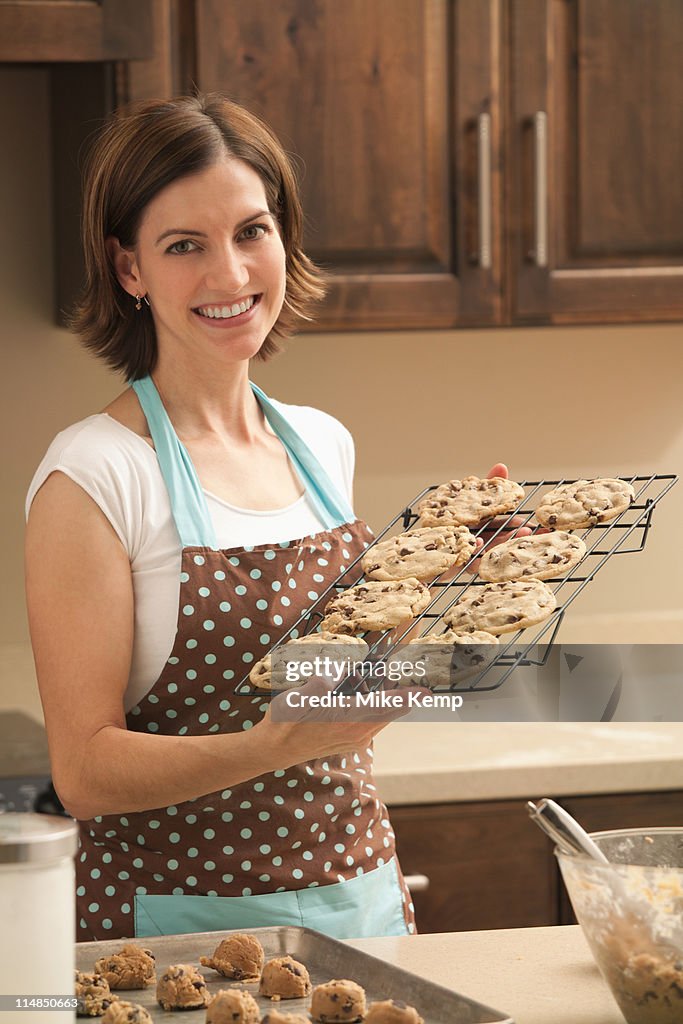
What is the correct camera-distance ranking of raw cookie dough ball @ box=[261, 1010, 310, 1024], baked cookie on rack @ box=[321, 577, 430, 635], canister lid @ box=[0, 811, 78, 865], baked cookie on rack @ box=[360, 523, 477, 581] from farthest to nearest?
baked cookie on rack @ box=[360, 523, 477, 581] < baked cookie on rack @ box=[321, 577, 430, 635] < raw cookie dough ball @ box=[261, 1010, 310, 1024] < canister lid @ box=[0, 811, 78, 865]

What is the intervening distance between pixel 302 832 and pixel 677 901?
0.65m

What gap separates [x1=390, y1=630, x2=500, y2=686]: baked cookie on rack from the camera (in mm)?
1146

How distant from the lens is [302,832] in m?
1.55

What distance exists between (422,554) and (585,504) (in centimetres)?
19

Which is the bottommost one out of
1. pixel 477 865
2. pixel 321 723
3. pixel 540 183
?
pixel 477 865

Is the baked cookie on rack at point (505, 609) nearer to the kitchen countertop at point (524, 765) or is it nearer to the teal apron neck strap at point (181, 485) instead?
the teal apron neck strap at point (181, 485)

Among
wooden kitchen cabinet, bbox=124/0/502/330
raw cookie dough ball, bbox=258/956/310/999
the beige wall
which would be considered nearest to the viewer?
raw cookie dough ball, bbox=258/956/310/999

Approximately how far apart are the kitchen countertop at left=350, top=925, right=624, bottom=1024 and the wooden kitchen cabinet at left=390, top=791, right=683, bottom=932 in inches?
33.6

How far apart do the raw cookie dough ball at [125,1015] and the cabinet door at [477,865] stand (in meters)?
1.15

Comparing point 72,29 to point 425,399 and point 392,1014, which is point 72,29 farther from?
point 392,1014

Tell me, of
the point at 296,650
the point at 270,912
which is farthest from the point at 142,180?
the point at 270,912

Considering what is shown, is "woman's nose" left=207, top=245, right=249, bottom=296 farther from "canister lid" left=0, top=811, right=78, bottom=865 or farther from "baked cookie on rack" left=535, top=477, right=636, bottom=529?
"canister lid" left=0, top=811, right=78, bottom=865

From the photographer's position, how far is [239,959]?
1125mm

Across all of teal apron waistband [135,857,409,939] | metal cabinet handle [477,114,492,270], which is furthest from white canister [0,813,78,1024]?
metal cabinet handle [477,114,492,270]
